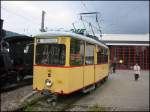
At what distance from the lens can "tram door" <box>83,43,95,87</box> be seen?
43.7 feet

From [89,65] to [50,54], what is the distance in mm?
2564

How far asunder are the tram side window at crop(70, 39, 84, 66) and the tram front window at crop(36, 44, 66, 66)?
375 mm

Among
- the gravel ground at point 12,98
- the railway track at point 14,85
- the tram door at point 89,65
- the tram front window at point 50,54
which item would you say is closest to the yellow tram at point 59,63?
the tram front window at point 50,54

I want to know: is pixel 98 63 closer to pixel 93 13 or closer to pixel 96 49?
pixel 96 49

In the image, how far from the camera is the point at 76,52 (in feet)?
39.9

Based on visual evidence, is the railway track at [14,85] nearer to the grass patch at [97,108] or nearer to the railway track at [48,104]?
the railway track at [48,104]

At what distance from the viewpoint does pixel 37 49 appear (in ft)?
40.0

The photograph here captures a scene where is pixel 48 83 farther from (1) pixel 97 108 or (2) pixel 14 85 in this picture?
(2) pixel 14 85

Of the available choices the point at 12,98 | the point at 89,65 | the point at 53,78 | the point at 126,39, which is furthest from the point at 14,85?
the point at 126,39

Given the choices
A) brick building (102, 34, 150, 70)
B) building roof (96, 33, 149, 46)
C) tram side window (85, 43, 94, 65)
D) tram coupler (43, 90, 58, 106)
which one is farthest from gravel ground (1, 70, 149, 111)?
building roof (96, 33, 149, 46)

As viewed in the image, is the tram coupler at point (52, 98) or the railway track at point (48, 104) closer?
the railway track at point (48, 104)

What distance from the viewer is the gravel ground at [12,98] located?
35.0ft

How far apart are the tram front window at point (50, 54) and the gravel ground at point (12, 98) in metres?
1.75

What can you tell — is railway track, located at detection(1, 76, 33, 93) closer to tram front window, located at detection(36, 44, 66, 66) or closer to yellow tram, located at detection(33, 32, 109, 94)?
yellow tram, located at detection(33, 32, 109, 94)
